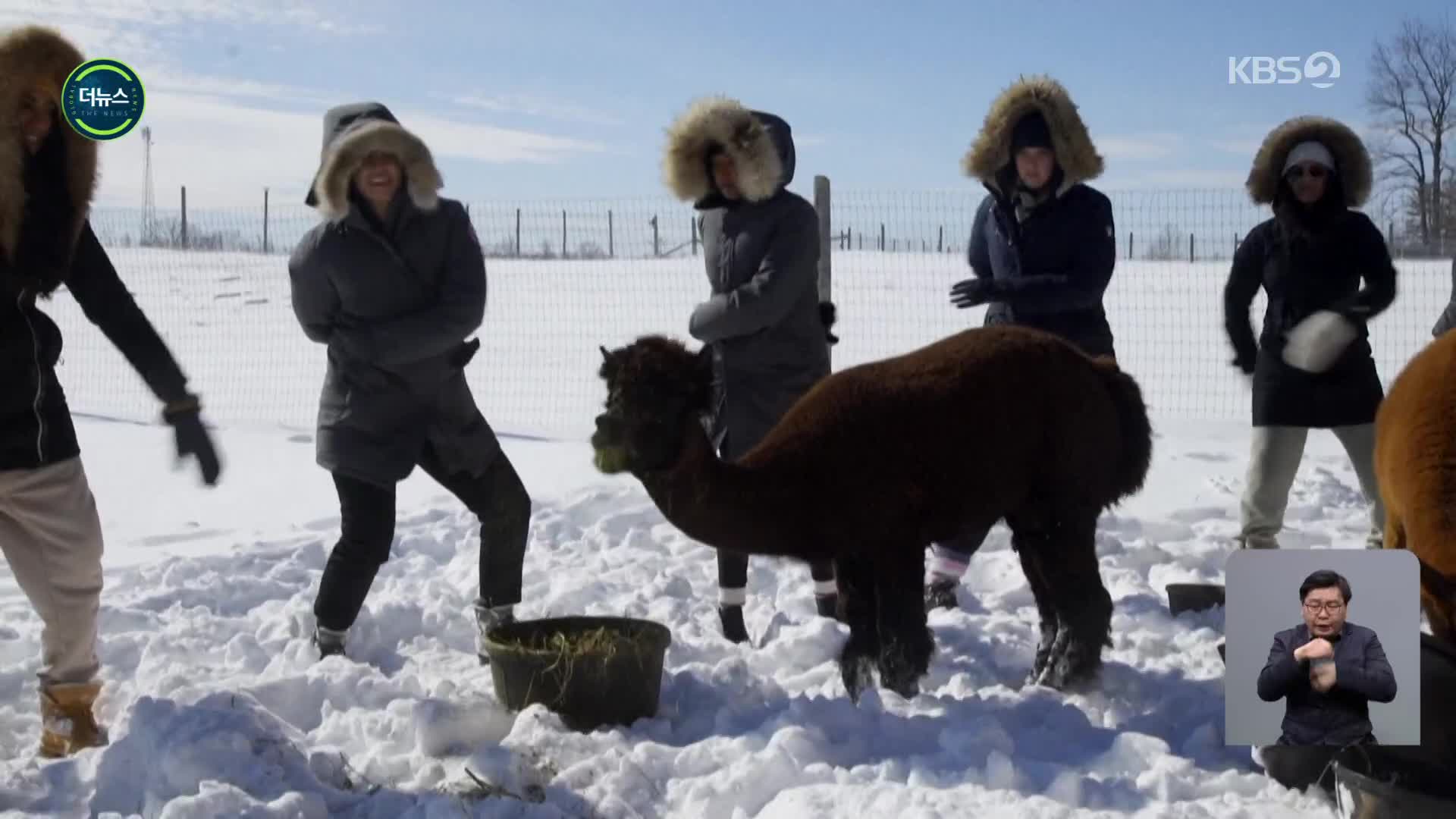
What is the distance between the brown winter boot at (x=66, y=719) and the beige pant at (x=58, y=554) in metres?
0.04

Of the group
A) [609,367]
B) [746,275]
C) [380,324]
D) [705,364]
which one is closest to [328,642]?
[380,324]

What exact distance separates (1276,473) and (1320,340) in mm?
656

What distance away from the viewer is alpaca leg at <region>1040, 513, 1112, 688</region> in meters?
3.98

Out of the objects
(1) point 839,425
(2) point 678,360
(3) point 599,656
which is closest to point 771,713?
(3) point 599,656

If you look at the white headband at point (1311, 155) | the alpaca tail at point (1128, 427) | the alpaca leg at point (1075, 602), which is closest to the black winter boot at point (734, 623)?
the alpaca leg at point (1075, 602)

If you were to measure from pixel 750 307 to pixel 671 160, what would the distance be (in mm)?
660

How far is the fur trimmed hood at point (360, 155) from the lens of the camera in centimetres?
411

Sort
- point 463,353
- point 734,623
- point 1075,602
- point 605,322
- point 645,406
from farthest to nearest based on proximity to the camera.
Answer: point 605,322 < point 734,623 < point 463,353 < point 1075,602 < point 645,406

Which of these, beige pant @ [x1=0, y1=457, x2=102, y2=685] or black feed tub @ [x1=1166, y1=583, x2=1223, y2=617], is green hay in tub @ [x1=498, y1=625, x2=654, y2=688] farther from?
black feed tub @ [x1=1166, y1=583, x2=1223, y2=617]

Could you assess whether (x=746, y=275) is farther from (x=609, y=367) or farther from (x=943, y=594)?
(x=943, y=594)

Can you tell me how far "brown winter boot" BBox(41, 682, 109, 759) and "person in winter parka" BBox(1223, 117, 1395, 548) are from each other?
169 inches

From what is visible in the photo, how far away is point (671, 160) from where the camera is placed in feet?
15.3

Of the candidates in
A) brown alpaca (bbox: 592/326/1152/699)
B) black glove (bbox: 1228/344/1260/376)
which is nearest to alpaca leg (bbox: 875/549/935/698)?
brown alpaca (bbox: 592/326/1152/699)

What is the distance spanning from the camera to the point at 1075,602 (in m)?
4.01
